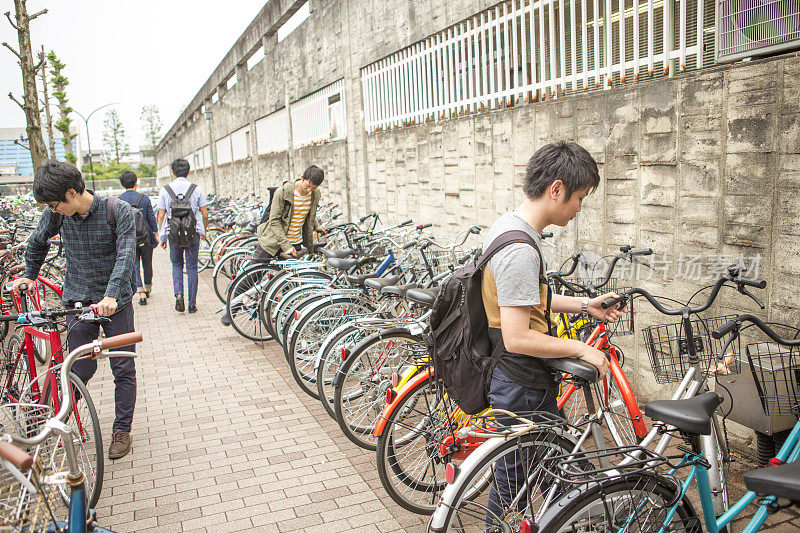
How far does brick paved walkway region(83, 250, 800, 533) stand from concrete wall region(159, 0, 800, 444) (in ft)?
4.47

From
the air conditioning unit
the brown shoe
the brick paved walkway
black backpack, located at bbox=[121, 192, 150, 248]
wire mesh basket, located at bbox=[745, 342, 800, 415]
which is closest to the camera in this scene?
wire mesh basket, located at bbox=[745, 342, 800, 415]

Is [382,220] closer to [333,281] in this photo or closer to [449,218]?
[449,218]

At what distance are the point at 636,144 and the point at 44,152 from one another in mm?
11934

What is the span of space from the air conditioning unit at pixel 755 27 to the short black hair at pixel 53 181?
4.23m

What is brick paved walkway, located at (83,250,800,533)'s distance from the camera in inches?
145

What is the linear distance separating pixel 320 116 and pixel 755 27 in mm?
10168

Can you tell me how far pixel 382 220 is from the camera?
10.1 m

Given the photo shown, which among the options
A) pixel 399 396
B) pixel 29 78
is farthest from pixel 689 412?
pixel 29 78

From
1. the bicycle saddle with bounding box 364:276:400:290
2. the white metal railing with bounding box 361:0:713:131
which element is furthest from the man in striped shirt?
the bicycle saddle with bounding box 364:276:400:290

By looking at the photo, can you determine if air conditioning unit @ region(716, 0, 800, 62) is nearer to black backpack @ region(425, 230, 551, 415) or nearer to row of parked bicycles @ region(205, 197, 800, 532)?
row of parked bicycles @ region(205, 197, 800, 532)

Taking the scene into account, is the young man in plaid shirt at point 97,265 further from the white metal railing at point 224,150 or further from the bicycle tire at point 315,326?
the white metal railing at point 224,150

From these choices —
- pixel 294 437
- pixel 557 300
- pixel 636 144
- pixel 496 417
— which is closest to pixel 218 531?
pixel 294 437

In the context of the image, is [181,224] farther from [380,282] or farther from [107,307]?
[380,282]

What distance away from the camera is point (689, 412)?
2.18 meters
